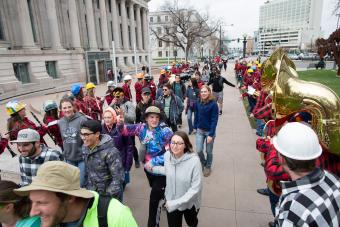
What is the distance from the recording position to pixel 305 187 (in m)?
1.51

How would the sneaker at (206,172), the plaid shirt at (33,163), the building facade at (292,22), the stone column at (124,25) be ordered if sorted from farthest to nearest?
the building facade at (292,22)
the stone column at (124,25)
the sneaker at (206,172)
the plaid shirt at (33,163)

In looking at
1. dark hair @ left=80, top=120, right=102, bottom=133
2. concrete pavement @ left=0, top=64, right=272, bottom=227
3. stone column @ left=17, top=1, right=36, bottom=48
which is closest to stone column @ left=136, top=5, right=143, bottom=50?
stone column @ left=17, top=1, right=36, bottom=48

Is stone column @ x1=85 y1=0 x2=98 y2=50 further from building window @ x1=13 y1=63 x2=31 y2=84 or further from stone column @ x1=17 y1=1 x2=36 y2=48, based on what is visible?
building window @ x1=13 y1=63 x2=31 y2=84

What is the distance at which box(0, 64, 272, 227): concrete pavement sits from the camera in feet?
12.2

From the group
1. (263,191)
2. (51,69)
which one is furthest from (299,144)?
(51,69)

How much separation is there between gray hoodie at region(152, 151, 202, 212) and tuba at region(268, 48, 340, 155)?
116cm

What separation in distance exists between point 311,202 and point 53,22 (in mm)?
23988

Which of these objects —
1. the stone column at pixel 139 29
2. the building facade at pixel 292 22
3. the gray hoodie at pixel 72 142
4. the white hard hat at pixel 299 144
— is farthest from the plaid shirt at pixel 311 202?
the building facade at pixel 292 22

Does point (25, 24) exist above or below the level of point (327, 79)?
above

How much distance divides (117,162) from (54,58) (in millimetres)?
21212

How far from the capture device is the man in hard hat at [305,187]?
1428mm

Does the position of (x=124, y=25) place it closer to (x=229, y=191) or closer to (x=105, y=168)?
(x=229, y=191)

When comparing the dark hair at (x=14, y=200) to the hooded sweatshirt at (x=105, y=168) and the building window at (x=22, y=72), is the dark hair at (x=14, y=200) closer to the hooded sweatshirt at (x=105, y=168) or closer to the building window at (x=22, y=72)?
the hooded sweatshirt at (x=105, y=168)

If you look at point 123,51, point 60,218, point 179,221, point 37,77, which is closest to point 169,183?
point 179,221
